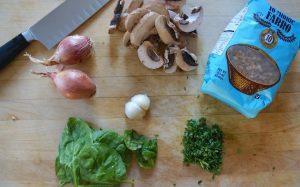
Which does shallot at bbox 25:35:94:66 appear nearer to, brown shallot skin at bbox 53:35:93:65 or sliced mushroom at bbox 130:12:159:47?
brown shallot skin at bbox 53:35:93:65

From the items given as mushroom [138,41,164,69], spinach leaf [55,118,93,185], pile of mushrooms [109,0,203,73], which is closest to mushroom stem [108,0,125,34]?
pile of mushrooms [109,0,203,73]

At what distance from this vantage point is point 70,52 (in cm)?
127

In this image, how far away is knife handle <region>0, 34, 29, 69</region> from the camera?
1.29 metres

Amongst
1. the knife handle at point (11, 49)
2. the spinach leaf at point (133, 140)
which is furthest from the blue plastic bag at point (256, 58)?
the knife handle at point (11, 49)

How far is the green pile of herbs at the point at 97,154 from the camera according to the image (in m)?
1.21

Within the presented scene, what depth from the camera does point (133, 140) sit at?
1275 mm

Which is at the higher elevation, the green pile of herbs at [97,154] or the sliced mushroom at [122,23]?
the sliced mushroom at [122,23]

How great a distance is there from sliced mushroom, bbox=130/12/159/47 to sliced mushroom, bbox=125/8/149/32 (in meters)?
0.01

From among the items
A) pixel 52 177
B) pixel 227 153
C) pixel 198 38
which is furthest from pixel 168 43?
pixel 52 177

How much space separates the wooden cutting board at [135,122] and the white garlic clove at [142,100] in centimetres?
4

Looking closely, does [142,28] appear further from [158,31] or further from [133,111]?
[133,111]

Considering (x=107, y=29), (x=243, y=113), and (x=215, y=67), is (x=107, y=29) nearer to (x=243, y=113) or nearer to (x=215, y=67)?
(x=215, y=67)

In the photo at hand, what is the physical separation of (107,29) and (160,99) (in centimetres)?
32

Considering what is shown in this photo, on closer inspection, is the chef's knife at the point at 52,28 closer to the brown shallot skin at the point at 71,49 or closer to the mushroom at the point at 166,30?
the brown shallot skin at the point at 71,49
